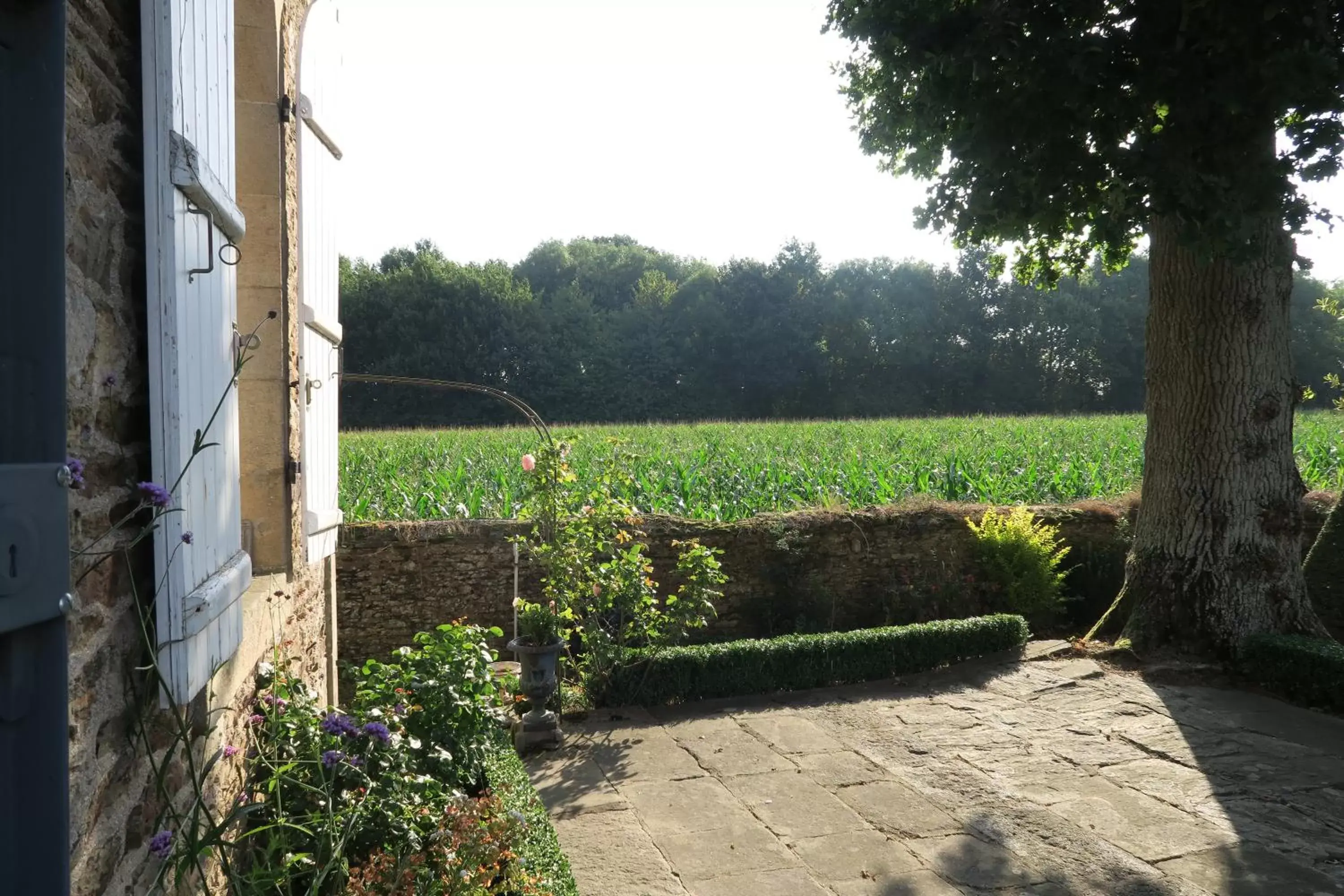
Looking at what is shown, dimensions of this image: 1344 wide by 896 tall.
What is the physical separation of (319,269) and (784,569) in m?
6.00

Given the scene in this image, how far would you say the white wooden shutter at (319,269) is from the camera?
4586mm

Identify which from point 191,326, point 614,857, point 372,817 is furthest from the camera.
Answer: point 614,857

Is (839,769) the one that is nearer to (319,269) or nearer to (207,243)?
(319,269)

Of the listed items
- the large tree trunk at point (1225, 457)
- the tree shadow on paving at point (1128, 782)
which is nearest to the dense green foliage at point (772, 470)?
the large tree trunk at point (1225, 457)

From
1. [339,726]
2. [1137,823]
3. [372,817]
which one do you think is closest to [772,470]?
[1137,823]

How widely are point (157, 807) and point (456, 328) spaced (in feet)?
132

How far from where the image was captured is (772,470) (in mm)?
12891

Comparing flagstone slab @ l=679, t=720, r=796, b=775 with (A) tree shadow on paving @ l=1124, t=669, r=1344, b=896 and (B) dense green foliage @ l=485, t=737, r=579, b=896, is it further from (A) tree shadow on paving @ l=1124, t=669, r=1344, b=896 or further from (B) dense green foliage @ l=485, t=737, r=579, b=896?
(A) tree shadow on paving @ l=1124, t=669, r=1344, b=896

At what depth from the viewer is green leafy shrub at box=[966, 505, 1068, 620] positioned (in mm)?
9617

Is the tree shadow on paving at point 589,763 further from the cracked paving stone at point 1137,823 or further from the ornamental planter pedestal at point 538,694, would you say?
the cracked paving stone at point 1137,823

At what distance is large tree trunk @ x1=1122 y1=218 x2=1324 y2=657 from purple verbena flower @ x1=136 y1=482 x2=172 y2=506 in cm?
785

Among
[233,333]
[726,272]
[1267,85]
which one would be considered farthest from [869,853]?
[726,272]

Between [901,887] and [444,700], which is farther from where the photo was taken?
[444,700]

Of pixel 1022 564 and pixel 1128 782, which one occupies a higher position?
pixel 1022 564
